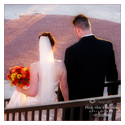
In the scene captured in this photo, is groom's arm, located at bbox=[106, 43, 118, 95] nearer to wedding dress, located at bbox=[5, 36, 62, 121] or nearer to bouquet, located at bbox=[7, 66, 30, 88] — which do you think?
wedding dress, located at bbox=[5, 36, 62, 121]

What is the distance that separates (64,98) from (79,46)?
0.80 metres

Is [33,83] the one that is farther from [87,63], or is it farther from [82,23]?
[82,23]

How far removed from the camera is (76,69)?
2.30 meters

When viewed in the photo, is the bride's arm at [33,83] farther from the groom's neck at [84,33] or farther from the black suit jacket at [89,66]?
the groom's neck at [84,33]

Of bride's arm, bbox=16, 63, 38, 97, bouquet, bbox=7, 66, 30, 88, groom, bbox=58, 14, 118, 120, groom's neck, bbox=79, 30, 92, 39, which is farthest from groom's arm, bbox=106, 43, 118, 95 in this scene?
bouquet, bbox=7, 66, 30, 88

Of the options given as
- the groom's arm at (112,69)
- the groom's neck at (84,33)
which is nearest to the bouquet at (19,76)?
the groom's neck at (84,33)

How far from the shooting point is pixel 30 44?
9.56 ft

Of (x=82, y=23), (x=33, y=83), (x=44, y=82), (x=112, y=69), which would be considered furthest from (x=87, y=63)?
(x=33, y=83)

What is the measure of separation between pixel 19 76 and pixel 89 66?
0.94m
